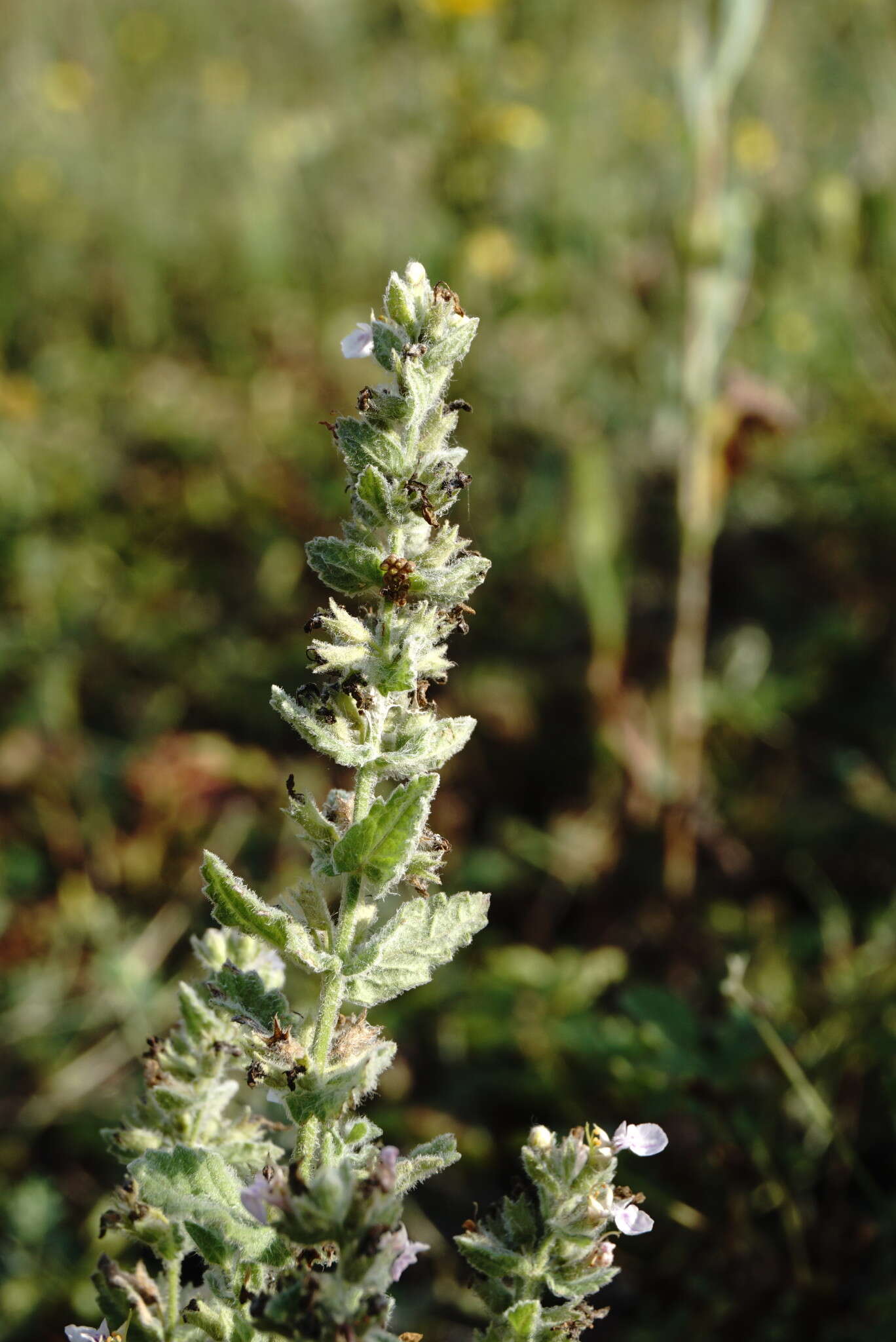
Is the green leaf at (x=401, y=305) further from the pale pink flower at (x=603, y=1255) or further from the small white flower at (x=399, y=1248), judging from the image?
the pale pink flower at (x=603, y=1255)

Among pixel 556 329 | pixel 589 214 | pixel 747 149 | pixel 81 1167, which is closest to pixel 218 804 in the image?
pixel 81 1167

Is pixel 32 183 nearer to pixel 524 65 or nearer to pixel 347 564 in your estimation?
pixel 524 65

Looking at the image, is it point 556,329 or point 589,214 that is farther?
point 589,214

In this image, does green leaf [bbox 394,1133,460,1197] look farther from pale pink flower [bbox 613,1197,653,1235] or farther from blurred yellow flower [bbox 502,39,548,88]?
blurred yellow flower [bbox 502,39,548,88]

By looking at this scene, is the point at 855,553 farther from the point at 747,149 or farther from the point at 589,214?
the point at 747,149

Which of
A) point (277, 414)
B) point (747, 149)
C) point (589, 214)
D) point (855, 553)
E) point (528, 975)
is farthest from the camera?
point (747, 149)

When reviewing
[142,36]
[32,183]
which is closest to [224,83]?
[142,36]
